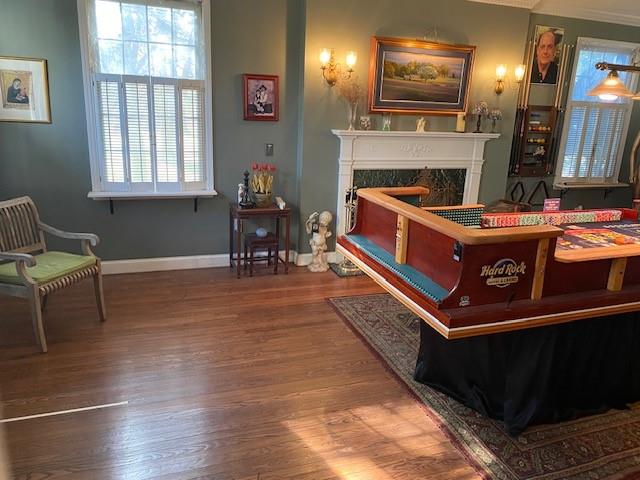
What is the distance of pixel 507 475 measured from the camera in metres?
2.11

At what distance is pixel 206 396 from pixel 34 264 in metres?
1.43

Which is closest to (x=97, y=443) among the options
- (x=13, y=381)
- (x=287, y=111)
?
(x=13, y=381)

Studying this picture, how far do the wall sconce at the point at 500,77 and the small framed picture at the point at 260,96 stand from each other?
2.34 m

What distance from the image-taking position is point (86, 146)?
13.6 feet

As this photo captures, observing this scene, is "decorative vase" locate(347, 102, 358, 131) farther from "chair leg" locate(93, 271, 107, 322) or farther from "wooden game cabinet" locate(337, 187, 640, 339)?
"chair leg" locate(93, 271, 107, 322)

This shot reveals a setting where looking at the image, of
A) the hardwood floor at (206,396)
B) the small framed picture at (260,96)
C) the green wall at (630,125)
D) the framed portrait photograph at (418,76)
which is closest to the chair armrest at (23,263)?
the hardwood floor at (206,396)

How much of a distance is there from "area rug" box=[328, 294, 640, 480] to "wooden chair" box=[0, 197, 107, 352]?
89.6 inches

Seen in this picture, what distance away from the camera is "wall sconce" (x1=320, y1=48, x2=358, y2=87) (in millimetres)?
4359

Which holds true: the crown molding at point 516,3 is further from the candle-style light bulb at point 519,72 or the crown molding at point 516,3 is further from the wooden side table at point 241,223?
the wooden side table at point 241,223

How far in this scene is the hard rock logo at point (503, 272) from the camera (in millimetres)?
1913

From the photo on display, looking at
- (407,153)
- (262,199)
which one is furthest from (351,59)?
(262,199)

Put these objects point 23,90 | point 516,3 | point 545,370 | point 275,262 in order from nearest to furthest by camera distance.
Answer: point 545,370 < point 23,90 < point 275,262 < point 516,3

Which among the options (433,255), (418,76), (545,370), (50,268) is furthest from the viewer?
(418,76)

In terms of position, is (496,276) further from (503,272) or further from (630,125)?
(630,125)
